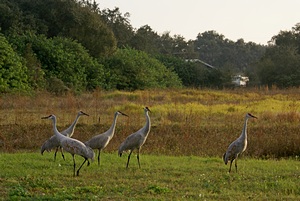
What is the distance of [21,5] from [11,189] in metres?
34.7

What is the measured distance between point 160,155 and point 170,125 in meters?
4.21

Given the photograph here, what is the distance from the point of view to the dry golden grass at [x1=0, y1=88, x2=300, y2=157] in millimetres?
16094

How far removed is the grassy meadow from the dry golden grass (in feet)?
0.10

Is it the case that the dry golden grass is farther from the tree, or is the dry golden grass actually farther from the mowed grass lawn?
the tree

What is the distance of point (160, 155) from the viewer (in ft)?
48.9

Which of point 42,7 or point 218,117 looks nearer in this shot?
point 218,117

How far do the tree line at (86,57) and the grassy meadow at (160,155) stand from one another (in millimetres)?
3566

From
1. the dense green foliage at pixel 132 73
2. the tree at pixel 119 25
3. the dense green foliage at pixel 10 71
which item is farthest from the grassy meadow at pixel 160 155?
the tree at pixel 119 25

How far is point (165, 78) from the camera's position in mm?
46219

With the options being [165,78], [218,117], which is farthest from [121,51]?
[218,117]

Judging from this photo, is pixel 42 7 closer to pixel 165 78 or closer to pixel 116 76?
pixel 116 76

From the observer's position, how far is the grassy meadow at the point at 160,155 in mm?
9516

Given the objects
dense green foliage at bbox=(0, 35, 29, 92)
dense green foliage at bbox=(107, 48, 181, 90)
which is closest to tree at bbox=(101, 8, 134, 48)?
dense green foliage at bbox=(107, 48, 181, 90)

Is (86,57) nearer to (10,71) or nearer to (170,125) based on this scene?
(10,71)
